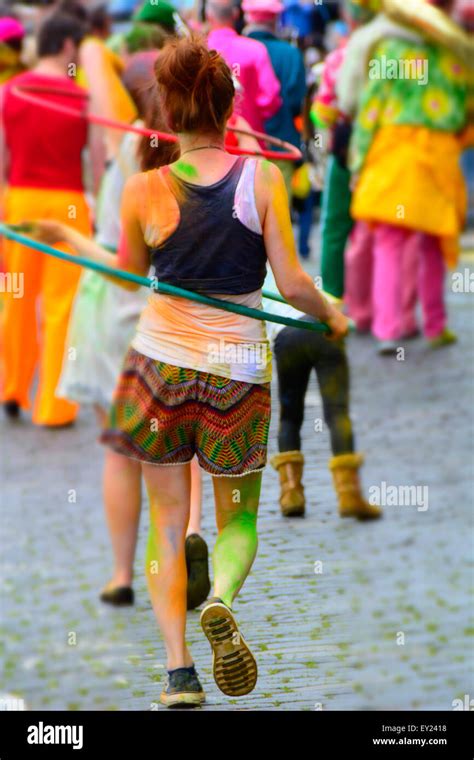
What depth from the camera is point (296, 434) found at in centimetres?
416

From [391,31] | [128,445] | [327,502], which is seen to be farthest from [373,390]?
[128,445]

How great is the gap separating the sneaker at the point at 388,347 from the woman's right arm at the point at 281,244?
7.01m

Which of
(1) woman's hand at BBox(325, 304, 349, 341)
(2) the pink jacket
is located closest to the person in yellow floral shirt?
(2) the pink jacket

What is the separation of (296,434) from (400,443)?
196 inches

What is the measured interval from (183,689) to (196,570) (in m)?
0.31

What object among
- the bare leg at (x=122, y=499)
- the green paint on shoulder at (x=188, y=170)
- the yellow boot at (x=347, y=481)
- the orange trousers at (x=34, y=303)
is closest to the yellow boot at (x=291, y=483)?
the yellow boot at (x=347, y=481)

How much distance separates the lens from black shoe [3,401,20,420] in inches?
404

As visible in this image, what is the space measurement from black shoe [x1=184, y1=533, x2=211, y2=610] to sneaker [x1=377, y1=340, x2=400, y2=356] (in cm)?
670

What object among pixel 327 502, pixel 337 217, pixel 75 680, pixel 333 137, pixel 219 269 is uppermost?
pixel 333 137

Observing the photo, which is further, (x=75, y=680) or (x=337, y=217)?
(x=75, y=680)

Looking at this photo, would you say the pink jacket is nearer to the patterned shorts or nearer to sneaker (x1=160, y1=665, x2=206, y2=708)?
the patterned shorts

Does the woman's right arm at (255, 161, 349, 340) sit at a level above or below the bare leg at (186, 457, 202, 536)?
above

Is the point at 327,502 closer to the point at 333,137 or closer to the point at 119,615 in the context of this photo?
the point at 119,615

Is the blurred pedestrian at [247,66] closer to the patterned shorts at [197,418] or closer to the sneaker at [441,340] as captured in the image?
the patterned shorts at [197,418]
